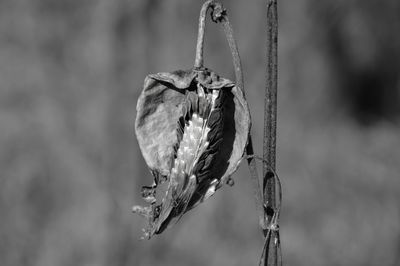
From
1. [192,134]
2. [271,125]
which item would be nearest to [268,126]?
[271,125]

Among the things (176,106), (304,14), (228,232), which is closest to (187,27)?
(304,14)

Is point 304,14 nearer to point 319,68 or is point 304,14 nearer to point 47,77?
point 319,68

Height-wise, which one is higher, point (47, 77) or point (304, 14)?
point (304, 14)

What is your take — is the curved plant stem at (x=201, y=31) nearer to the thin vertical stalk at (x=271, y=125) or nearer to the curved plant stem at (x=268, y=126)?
the curved plant stem at (x=268, y=126)

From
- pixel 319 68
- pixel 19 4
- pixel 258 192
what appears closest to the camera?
pixel 258 192

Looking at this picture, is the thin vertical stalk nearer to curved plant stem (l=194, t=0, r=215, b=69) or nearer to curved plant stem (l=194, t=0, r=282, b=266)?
curved plant stem (l=194, t=0, r=282, b=266)

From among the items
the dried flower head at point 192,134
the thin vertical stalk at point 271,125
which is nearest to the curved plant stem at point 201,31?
the dried flower head at point 192,134
